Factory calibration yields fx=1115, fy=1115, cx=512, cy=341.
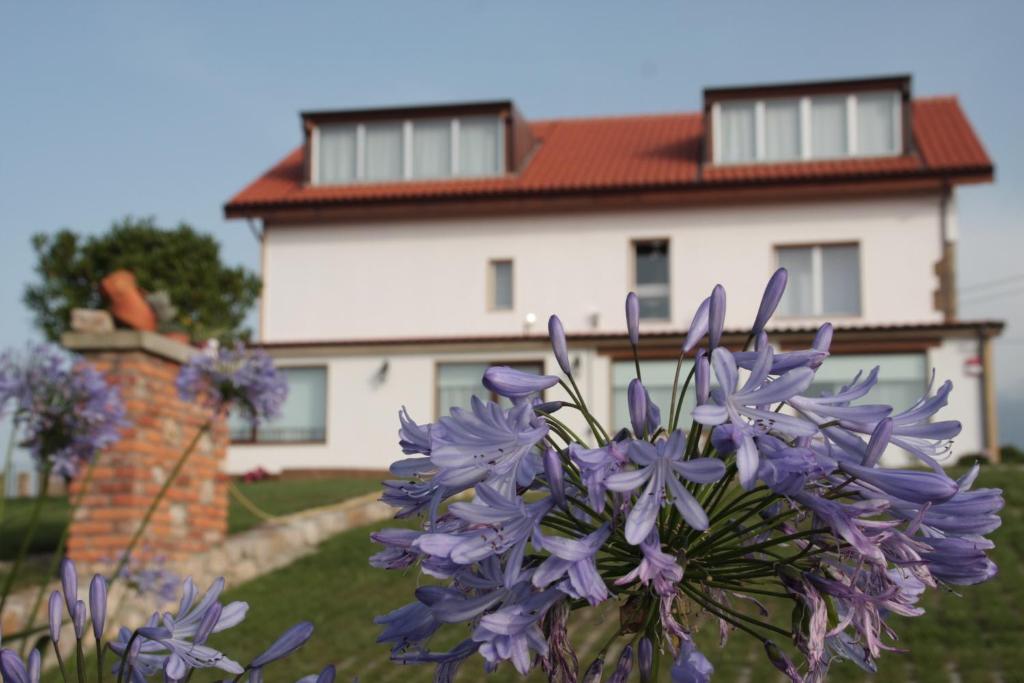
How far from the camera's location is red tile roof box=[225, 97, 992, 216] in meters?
22.8

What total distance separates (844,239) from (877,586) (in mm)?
22509

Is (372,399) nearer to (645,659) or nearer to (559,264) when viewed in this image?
(559,264)

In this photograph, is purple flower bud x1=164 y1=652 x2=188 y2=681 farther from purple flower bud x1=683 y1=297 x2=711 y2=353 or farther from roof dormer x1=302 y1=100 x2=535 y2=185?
roof dormer x1=302 y1=100 x2=535 y2=185

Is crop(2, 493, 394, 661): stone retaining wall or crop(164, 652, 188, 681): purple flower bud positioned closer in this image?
crop(164, 652, 188, 681): purple flower bud

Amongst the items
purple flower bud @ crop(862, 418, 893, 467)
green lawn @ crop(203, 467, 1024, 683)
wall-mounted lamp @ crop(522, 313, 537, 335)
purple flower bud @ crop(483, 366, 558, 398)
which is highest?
wall-mounted lamp @ crop(522, 313, 537, 335)

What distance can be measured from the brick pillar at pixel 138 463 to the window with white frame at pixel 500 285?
13668 millimetres

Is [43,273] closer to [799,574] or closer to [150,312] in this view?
[150,312]

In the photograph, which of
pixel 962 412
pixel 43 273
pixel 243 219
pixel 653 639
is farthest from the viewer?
pixel 43 273

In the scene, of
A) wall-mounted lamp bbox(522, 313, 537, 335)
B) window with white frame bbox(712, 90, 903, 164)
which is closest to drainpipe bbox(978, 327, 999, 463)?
window with white frame bbox(712, 90, 903, 164)

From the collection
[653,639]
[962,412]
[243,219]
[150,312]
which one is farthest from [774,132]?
[653,639]

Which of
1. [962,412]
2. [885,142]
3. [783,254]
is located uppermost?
[885,142]

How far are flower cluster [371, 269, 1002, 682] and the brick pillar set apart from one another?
8.38 meters

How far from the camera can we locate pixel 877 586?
1.58m

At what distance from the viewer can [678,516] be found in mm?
1717
